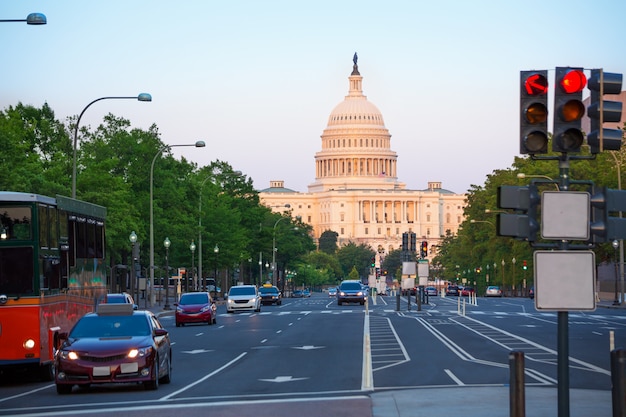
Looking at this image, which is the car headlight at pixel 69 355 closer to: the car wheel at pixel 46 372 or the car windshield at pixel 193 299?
the car wheel at pixel 46 372

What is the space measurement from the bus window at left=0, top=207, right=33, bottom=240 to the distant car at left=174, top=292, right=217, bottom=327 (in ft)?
101

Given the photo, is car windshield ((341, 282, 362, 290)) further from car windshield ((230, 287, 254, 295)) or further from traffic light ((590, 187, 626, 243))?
traffic light ((590, 187, 626, 243))

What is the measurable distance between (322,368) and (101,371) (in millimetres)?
7582

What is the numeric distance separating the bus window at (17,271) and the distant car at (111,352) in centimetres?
215

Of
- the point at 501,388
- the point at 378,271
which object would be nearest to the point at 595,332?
the point at 501,388

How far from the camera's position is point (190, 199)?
309 ft

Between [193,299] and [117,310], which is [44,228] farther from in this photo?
[193,299]

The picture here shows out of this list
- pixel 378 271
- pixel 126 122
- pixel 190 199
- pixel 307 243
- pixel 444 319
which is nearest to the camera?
pixel 444 319

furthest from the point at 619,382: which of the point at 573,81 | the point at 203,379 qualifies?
the point at 203,379

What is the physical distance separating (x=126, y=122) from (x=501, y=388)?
6409 cm

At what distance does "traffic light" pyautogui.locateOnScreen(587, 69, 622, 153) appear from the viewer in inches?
535

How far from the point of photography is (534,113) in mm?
13500

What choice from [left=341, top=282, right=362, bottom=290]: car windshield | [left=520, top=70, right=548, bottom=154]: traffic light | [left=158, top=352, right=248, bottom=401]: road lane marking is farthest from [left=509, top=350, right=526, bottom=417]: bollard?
[left=341, top=282, right=362, bottom=290]: car windshield

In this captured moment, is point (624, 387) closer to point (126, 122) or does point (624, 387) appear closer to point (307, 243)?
point (126, 122)
